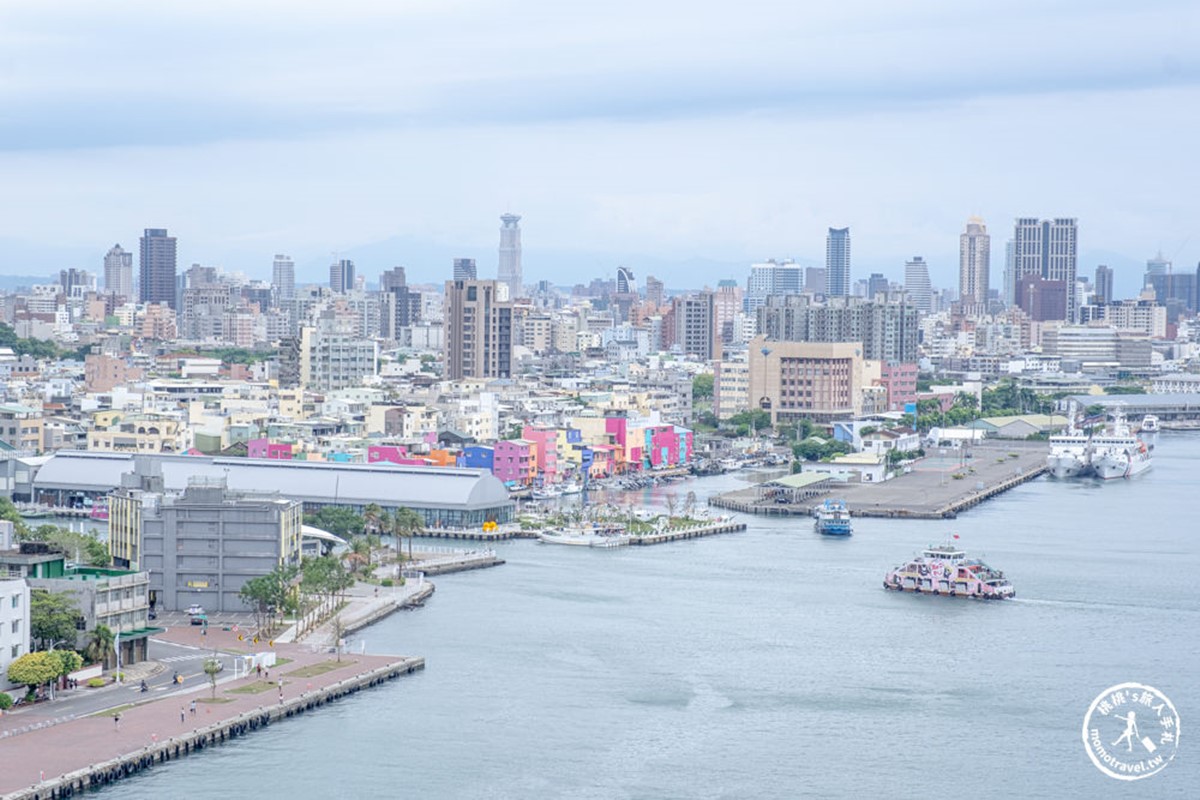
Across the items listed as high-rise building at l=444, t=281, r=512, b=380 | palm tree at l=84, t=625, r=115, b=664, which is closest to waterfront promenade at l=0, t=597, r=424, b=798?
palm tree at l=84, t=625, r=115, b=664

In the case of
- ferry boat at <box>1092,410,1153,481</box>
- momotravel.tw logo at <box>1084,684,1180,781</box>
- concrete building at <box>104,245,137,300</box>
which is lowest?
momotravel.tw logo at <box>1084,684,1180,781</box>

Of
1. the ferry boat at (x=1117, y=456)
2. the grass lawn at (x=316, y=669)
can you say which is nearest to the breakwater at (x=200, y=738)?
the grass lawn at (x=316, y=669)

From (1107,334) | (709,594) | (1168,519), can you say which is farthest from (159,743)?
(1107,334)

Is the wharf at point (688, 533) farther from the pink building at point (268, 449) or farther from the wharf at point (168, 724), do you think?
the wharf at point (168, 724)

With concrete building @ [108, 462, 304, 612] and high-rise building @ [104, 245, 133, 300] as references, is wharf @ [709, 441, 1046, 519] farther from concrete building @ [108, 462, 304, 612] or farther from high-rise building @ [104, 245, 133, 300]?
high-rise building @ [104, 245, 133, 300]

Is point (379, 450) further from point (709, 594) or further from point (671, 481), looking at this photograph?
point (709, 594)
